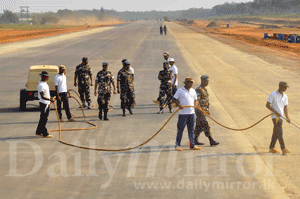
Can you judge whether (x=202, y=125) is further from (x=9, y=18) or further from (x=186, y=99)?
(x=9, y=18)

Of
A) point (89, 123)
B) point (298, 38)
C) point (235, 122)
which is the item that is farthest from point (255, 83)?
point (298, 38)

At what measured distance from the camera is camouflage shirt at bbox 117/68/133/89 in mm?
12852

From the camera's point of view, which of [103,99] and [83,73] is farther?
[83,73]

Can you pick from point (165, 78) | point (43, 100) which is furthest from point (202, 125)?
point (43, 100)

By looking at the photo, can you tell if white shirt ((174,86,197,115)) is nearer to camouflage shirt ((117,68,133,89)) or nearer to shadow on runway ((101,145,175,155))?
shadow on runway ((101,145,175,155))

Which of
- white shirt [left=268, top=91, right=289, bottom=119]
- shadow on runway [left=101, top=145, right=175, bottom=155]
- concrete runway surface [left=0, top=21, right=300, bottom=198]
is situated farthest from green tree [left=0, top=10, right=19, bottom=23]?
white shirt [left=268, top=91, right=289, bottom=119]

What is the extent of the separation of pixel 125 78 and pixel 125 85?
0.26m

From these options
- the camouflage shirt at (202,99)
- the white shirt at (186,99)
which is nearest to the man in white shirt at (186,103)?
the white shirt at (186,99)

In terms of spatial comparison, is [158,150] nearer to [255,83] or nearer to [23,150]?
[23,150]

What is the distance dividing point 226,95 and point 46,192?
40.1ft

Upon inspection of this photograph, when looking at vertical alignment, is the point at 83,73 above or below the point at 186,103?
above

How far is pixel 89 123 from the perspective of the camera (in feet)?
41.1

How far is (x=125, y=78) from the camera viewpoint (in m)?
12.9

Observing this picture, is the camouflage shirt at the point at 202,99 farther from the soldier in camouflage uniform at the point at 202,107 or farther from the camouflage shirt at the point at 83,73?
the camouflage shirt at the point at 83,73
